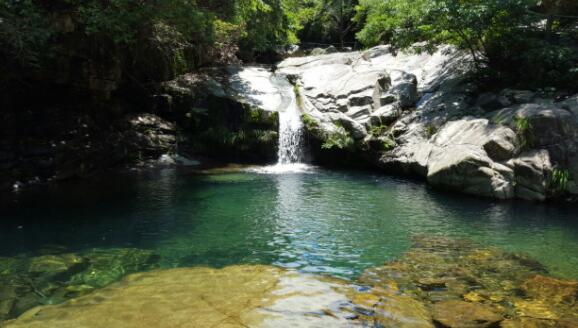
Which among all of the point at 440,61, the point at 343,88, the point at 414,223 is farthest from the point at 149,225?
the point at 440,61

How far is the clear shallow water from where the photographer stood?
8438mm

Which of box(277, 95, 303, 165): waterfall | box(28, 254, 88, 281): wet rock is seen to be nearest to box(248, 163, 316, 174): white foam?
box(277, 95, 303, 165): waterfall

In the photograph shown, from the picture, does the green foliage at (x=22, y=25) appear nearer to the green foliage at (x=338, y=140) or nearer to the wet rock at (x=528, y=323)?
the green foliage at (x=338, y=140)

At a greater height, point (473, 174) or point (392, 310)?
point (473, 174)

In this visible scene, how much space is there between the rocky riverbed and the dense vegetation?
6736 mm

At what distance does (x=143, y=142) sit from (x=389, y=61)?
1319 cm

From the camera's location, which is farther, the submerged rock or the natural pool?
the natural pool

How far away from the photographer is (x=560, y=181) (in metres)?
12.3

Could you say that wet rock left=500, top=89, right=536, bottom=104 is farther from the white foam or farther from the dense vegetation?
the white foam

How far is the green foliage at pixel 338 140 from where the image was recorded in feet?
59.8

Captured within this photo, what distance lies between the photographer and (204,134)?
19797mm

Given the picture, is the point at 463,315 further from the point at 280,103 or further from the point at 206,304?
the point at 280,103

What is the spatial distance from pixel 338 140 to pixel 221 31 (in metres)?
8.66

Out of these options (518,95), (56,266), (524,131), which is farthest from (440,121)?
(56,266)
